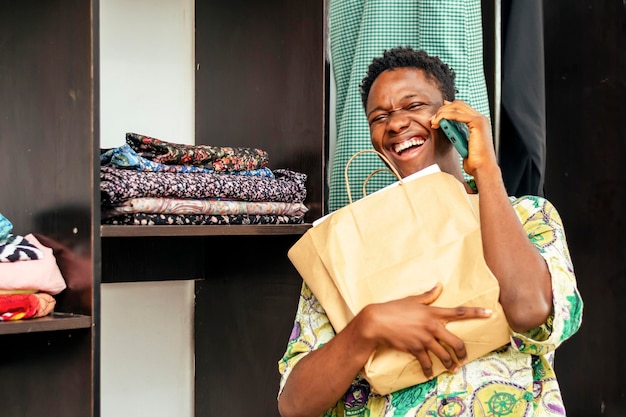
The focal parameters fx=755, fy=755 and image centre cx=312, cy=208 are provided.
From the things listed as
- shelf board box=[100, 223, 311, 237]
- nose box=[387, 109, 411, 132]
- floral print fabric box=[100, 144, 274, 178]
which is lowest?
shelf board box=[100, 223, 311, 237]

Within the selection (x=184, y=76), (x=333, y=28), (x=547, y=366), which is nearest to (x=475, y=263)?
(x=547, y=366)

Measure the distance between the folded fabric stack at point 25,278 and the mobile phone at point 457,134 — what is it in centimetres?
72

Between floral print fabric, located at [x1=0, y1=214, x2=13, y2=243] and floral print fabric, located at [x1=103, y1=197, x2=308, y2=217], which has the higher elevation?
floral print fabric, located at [x1=103, y1=197, x2=308, y2=217]

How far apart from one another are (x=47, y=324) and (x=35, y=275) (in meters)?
0.10

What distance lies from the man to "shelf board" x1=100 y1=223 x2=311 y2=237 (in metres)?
0.26

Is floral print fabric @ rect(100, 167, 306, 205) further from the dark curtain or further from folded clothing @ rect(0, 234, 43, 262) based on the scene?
the dark curtain

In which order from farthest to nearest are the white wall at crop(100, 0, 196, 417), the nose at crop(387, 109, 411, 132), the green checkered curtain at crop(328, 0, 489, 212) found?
the white wall at crop(100, 0, 196, 417) → the green checkered curtain at crop(328, 0, 489, 212) → the nose at crop(387, 109, 411, 132)

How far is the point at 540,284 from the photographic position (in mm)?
1101

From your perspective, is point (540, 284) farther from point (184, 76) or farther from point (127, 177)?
point (184, 76)

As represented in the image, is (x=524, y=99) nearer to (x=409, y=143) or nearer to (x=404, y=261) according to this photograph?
(x=409, y=143)

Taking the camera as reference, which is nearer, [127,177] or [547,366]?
[547,366]

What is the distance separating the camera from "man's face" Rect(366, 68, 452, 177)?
1317 millimetres

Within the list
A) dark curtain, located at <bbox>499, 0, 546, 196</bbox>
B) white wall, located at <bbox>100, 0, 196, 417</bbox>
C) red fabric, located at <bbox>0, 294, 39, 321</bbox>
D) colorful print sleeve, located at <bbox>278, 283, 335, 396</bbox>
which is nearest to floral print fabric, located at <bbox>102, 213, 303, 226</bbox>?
red fabric, located at <bbox>0, 294, 39, 321</bbox>

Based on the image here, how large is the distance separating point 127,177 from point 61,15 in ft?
1.02
